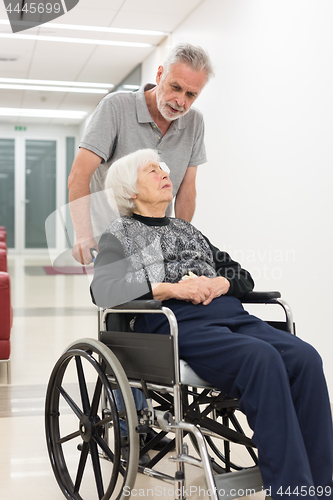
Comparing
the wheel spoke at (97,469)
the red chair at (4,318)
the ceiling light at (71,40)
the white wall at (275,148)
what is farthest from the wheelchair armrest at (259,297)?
the ceiling light at (71,40)

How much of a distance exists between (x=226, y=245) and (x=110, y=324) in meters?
2.43

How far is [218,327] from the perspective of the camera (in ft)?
4.98

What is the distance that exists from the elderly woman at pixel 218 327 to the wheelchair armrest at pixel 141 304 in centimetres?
2

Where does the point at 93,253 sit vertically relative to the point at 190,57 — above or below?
below

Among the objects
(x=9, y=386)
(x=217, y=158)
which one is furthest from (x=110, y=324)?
(x=217, y=158)

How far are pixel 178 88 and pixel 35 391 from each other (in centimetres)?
178

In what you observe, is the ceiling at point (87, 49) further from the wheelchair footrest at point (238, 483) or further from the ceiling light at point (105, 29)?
the wheelchair footrest at point (238, 483)

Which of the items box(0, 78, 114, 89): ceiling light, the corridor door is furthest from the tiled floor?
the corridor door

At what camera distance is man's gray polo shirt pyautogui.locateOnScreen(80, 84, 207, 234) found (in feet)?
6.40

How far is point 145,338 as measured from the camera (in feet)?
4.93

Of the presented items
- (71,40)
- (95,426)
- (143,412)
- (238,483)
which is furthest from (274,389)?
(71,40)

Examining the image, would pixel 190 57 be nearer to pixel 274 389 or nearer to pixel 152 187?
pixel 152 187

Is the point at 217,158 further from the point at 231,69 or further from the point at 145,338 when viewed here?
the point at 145,338

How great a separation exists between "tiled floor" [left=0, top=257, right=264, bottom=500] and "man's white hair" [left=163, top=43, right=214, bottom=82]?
31.8 inches
